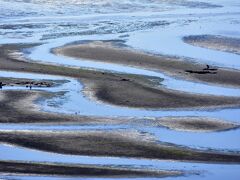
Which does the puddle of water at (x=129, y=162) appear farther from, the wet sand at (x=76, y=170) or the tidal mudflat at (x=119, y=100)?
the wet sand at (x=76, y=170)

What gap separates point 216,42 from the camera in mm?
45500

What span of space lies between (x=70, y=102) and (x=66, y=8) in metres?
39.9

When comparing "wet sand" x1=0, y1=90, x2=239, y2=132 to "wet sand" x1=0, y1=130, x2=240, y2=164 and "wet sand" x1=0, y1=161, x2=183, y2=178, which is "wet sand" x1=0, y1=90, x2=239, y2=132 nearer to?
"wet sand" x1=0, y1=130, x2=240, y2=164

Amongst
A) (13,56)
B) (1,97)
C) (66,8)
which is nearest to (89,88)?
(1,97)

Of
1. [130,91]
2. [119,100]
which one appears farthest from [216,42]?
→ [119,100]

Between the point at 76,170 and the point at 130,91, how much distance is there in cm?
1104

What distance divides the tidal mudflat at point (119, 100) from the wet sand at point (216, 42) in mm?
65

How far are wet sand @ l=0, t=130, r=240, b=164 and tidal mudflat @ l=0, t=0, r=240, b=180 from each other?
3cm

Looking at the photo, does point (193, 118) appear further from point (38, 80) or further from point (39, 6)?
point (39, 6)

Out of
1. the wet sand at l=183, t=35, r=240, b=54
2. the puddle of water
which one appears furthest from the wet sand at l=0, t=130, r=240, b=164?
the wet sand at l=183, t=35, r=240, b=54

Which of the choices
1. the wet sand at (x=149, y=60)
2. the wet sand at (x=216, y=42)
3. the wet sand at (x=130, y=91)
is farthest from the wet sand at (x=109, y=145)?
the wet sand at (x=216, y=42)

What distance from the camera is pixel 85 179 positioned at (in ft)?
63.6

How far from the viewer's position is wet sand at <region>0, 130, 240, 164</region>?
21.7 meters

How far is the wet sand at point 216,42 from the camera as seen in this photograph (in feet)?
142
